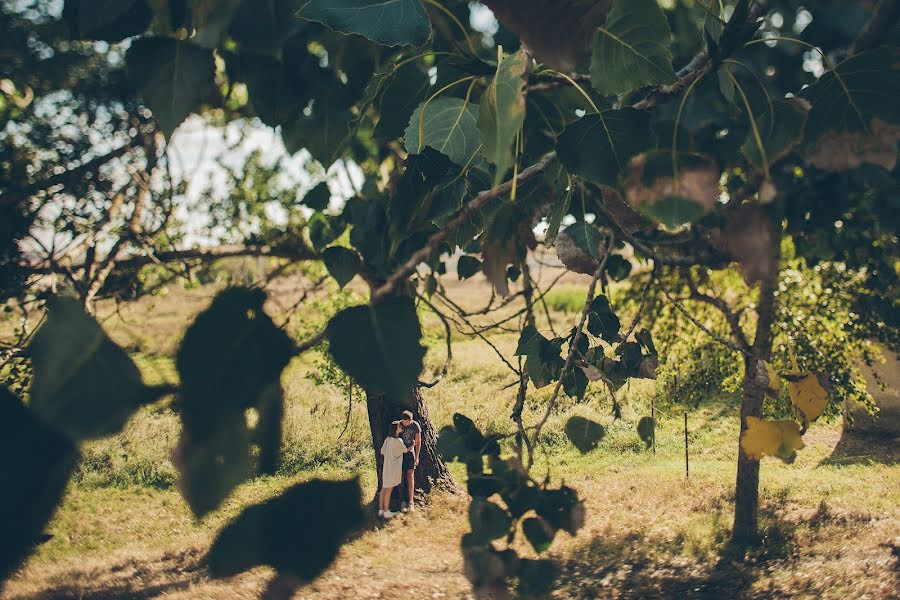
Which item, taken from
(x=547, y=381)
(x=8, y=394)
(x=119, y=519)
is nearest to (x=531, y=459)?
(x=8, y=394)

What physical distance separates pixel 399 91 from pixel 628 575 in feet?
11.8

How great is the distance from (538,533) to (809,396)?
26 cm

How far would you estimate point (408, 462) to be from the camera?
145 inches

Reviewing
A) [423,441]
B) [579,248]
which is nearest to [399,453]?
[423,441]

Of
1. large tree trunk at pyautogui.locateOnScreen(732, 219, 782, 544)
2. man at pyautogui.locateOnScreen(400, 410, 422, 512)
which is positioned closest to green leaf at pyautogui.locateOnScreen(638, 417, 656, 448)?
large tree trunk at pyautogui.locateOnScreen(732, 219, 782, 544)

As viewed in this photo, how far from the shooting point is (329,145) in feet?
1.77

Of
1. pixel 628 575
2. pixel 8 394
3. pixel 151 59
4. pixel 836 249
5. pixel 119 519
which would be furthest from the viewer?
pixel 119 519

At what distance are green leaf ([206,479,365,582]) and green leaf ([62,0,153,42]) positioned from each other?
0.83 feet

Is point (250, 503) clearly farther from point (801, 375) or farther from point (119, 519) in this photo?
point (119, 519)

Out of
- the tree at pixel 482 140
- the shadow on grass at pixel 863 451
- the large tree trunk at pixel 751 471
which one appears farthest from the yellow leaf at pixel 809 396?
the shadow on grass at pixel 863 451

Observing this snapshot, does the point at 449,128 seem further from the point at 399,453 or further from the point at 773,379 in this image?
the point at 399,453

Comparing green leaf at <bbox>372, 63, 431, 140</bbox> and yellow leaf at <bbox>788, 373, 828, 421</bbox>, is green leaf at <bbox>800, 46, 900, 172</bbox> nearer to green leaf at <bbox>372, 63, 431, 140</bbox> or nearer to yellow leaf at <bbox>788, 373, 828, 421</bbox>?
yellow leaf at <bbox>788, 373, 828, 421</bbox>

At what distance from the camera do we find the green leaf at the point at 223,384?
225 mm

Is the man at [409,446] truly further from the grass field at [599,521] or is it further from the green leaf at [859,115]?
the green leaf at [859,115]
